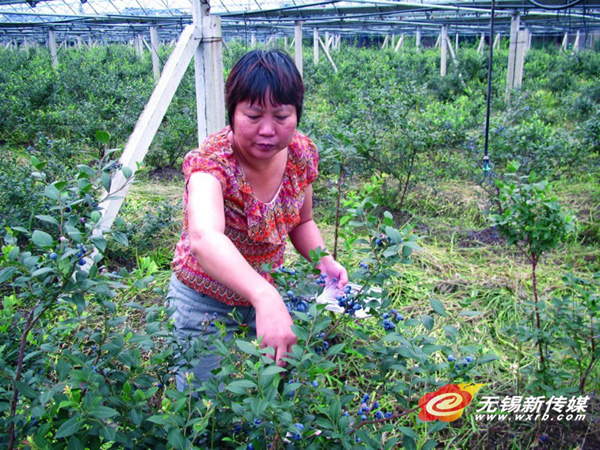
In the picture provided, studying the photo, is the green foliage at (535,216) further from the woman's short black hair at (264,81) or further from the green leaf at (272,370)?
→ the green leaf at (272,370)

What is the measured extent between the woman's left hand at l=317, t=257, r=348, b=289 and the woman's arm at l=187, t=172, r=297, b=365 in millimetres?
370

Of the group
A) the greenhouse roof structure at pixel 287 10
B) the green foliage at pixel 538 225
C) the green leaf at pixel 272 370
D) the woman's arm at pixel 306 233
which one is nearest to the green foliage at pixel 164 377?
the green leaf at pixel 272 370

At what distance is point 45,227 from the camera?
3326 millimetres

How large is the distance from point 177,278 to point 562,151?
14.2 feet

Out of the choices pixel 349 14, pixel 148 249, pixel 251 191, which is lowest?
pixel 148 249

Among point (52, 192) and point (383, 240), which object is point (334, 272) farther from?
point (52, 192)

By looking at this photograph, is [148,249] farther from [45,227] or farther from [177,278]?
[177,278]

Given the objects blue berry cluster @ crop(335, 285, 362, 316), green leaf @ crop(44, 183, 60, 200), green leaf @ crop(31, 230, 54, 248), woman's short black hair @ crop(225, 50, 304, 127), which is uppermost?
woman's short black hair @ crop(225, 50, 304, 127)

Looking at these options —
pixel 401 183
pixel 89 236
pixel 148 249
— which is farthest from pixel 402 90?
pixel 89 236

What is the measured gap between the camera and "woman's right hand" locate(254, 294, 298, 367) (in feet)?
3.12

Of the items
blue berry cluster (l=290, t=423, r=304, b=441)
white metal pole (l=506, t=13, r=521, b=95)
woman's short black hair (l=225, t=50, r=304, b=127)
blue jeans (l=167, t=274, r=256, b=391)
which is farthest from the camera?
white metal pole (l=506, t=13, r=521, b=95)

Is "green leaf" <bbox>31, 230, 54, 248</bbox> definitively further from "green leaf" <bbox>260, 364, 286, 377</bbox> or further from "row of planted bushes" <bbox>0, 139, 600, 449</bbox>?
"green leaf" <bbox>260, 364, 286, 377</bbox>

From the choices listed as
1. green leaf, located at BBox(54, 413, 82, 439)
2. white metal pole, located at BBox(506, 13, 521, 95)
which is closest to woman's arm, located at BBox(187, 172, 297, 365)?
green leaf, located at BBox(54, 413, 82, 439)

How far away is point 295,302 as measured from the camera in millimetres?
1285
